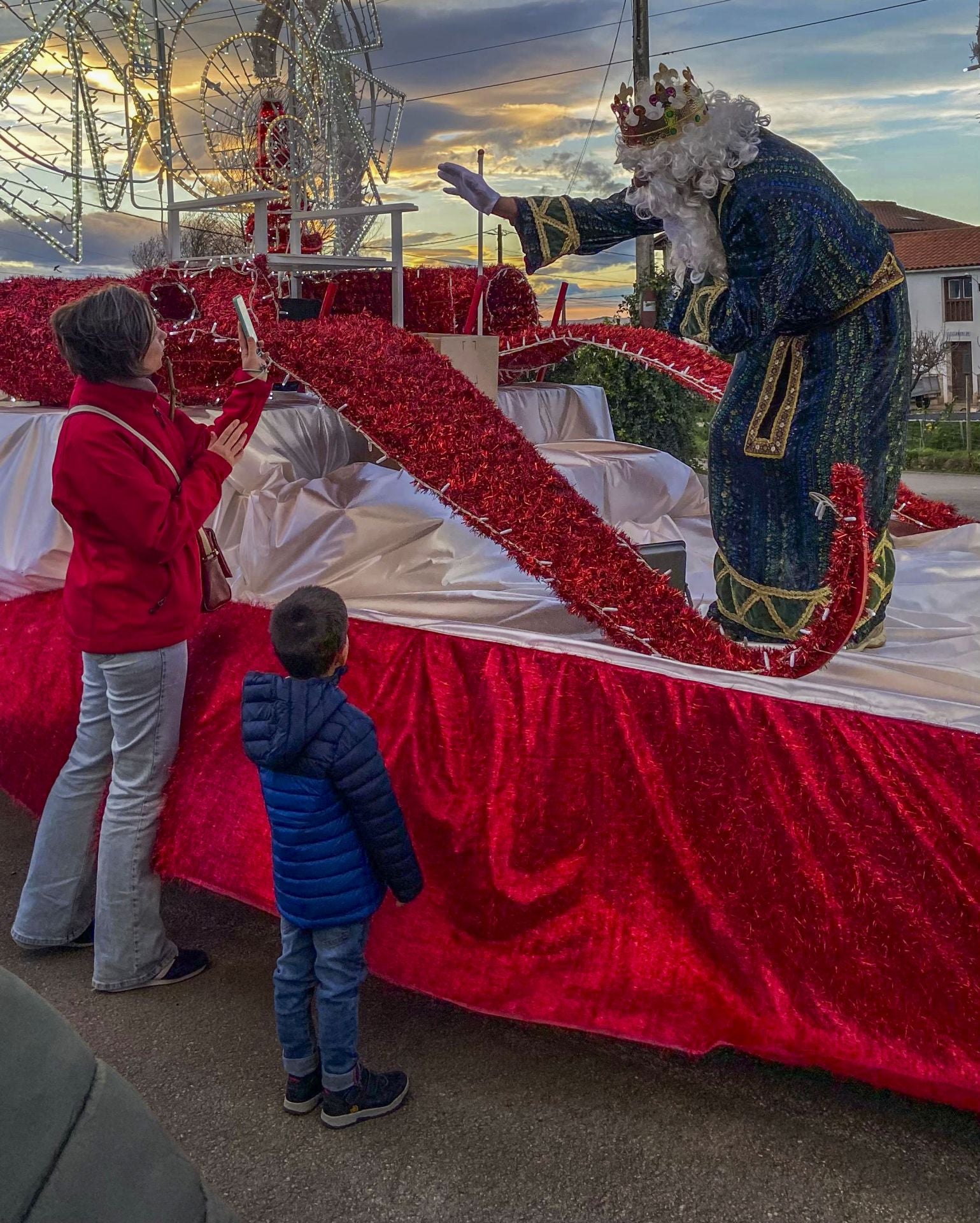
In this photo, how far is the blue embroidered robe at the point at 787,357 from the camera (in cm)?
218

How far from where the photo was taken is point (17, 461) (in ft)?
10.7

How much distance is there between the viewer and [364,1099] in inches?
80.2

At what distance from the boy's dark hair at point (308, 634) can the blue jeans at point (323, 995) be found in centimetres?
46

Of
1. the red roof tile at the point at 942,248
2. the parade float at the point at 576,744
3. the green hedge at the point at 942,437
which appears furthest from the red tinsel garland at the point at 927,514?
the red roof tile at the point at 942,248

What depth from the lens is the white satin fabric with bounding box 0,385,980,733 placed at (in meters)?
2.09

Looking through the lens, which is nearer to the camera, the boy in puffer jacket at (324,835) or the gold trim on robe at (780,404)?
the boy in puffer jacket at (324,835)

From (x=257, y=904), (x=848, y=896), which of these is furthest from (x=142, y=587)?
(x=848, y=896)

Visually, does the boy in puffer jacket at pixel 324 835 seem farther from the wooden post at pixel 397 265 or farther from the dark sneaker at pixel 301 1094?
the wooden post at pixel 397 265

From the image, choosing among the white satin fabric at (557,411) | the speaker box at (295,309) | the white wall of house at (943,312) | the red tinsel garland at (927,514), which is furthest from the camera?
the white wall of house at (943,312)

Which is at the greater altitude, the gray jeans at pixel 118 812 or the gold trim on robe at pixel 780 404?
the gold trim on robe at pixel 780 404

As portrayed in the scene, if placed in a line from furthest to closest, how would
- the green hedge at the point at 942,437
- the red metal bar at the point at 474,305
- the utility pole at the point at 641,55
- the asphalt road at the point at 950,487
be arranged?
the green hedge at the point at 942,437 < the asphalt road at the point at 950,487 < the utility pole at the point at 641,55 < the red metal bar at the point at 474,305

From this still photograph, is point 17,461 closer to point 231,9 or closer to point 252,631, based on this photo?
point 252,631

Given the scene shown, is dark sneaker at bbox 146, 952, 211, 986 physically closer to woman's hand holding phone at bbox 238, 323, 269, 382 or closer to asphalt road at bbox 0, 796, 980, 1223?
asphalt road at bbox 0, 796, 980, 1223

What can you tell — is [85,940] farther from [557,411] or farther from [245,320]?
[557,411]
